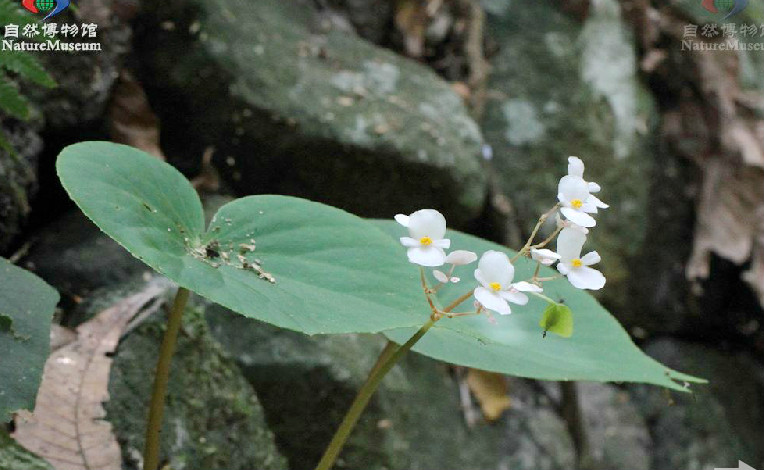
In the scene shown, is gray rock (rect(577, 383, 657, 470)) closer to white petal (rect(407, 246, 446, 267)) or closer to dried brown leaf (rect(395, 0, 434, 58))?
dried brown leaf (rect(395, 0, 434, 58))

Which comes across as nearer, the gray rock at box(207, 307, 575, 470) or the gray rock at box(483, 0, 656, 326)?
the gray rock at box(207, 307, 575, 470)

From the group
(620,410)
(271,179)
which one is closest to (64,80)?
(271,179)

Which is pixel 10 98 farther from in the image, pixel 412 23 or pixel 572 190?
pixel 412 23

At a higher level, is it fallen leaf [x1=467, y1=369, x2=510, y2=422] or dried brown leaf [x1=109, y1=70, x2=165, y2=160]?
dried brown leaf [x1=109, y1=70, x2=165, y2=160]

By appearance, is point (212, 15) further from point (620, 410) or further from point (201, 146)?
point (620, 410)

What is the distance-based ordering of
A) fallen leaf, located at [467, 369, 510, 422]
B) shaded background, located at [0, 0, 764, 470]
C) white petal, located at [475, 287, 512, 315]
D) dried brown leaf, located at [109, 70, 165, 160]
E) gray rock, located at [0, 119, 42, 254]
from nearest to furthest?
white petal, located at [475, 287, 512, 315]
gray rock, located at [0, 119, 42, 254]
shaded background, located at [0, 0, 764, 470]
dried brown leaf, located at [109, 70, 165, 160]
fallen leaf, located at [467, 369, 510, 422]

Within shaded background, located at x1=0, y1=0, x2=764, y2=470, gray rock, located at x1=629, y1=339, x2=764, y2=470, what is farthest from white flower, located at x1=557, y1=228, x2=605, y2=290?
gray rock, located at x1=629, y1=339, x2=764, y2=470

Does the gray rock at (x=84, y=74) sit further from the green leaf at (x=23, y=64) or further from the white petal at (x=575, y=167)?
the white petal at (x=575, y=167)
